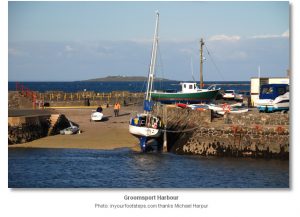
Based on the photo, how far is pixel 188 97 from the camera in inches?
2201

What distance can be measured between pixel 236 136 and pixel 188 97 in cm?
1882

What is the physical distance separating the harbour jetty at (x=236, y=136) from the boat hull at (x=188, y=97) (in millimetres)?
14700

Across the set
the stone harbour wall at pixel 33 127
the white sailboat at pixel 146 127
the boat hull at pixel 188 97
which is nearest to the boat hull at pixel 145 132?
the white sailboat at pixel 146 127

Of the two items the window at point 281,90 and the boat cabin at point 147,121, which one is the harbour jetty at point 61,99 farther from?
the window at point 281,90

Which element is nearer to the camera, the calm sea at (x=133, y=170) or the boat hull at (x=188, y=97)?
the calm sea at (x=133, y=170)

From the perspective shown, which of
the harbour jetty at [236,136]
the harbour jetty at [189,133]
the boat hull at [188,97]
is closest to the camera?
the harbour jetty at [236,136]

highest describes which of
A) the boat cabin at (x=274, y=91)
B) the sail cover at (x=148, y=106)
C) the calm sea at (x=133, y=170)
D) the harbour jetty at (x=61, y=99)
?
the boat cabin at (x=274, y=91)

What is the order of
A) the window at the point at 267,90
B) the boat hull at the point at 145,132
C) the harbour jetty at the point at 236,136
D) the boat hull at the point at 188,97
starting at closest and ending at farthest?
the harbour jetty at the point at 236,136 < the boat hull at the point at 145,132 < the window at the point at 267,90 < the boat hull at the point at 188,97

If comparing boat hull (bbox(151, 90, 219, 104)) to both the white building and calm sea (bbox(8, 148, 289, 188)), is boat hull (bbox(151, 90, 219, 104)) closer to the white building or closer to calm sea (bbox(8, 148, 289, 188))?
the white building

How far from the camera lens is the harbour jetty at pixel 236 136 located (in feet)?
119

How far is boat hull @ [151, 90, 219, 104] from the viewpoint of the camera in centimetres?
5541

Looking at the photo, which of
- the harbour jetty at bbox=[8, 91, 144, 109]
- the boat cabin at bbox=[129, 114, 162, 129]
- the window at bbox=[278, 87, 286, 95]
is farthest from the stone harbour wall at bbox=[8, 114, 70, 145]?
the window at bbox=[278, 87, 286, 95]

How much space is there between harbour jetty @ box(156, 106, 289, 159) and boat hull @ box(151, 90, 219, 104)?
14700mm
